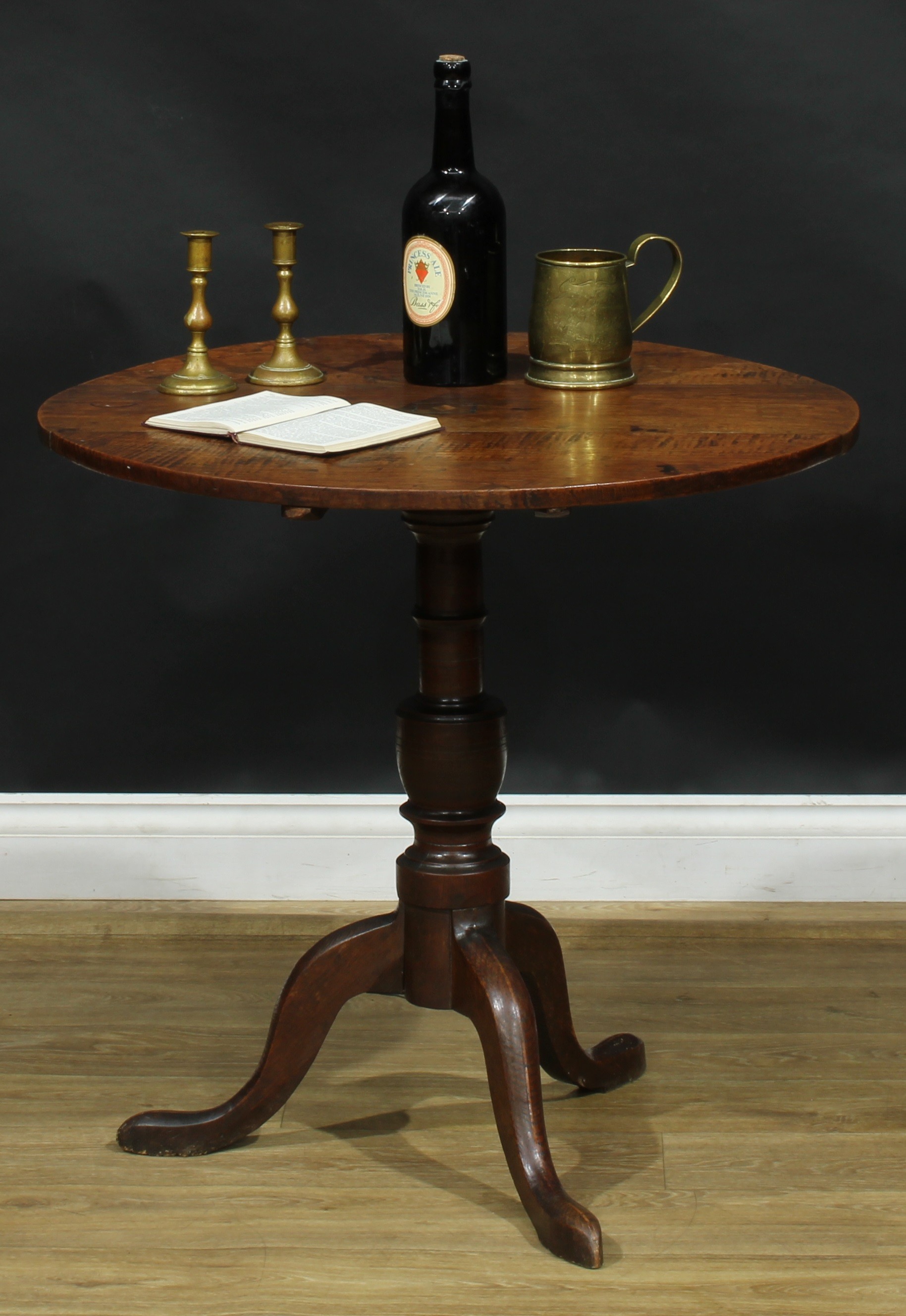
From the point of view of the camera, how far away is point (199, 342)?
1.71 meters

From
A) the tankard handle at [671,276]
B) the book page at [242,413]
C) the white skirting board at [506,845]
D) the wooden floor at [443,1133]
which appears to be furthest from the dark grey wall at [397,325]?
the book page at [242,413]

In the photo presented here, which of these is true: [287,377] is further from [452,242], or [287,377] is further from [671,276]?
[671,276]

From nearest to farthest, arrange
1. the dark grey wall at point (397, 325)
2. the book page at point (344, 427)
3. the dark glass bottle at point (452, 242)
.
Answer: the book page at point (344, 427)
the dark glass bottle at point (452, 242)
the dark grey wall at point (397, 325)

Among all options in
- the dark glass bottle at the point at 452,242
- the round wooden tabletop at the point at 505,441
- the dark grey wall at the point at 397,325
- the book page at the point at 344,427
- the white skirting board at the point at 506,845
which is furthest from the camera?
the white skirting board at the point at 506,845

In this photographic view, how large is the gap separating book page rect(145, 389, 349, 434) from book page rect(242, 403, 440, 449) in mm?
16

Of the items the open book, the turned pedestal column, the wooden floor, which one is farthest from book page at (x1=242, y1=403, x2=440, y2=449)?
the wooden floor

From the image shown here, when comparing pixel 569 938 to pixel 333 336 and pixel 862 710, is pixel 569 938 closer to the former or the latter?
pixel 862 710

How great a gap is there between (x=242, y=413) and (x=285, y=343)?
0.67 feet

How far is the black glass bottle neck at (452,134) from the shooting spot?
166cm

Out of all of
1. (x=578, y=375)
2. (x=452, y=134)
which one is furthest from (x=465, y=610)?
(x=452, y=134)

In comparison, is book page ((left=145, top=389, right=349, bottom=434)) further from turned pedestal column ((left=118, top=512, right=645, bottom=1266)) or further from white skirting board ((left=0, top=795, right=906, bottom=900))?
white skirting board ((left=0, top=795, right=906, bottom=900))

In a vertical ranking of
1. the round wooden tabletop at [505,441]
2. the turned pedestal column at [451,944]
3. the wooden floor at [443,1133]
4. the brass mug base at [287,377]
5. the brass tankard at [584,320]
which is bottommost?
the wooden floor at [443,1133]

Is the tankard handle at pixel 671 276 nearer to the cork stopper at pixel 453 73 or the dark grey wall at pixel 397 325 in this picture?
the cork stopper at pixel 453 73

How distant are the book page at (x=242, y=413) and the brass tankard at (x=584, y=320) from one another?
25cm
